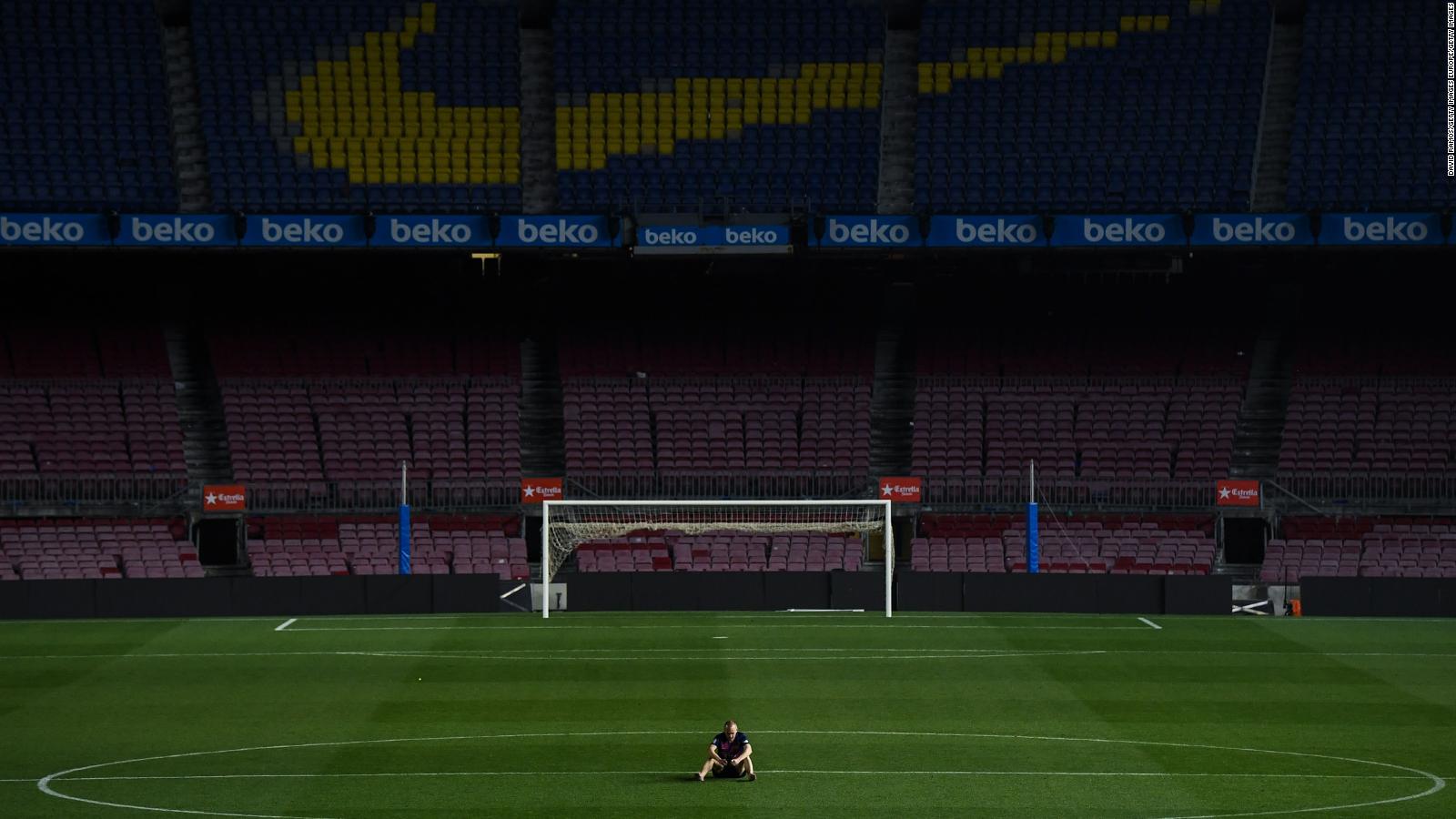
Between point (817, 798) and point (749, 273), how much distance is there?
104 feet

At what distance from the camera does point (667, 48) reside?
5200 cm

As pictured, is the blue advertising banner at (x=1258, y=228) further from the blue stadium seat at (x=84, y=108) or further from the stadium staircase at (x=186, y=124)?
the blue stadium seat at (x=84, y=108)

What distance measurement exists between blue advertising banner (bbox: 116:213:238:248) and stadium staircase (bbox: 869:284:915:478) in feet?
56.2

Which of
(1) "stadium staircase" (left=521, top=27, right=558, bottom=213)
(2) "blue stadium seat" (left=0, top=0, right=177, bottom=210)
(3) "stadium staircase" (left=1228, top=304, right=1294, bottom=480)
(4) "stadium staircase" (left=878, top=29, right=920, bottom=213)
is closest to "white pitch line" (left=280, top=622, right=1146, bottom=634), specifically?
(3) "stadium staircase" (left=1228, top=304, right=1294, bottom=480)

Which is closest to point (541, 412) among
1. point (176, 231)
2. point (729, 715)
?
point (176, 231)

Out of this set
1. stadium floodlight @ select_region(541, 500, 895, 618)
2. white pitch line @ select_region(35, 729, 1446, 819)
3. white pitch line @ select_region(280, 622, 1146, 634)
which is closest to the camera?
white pitch line @ select_region(35, 729, 1446, 819)

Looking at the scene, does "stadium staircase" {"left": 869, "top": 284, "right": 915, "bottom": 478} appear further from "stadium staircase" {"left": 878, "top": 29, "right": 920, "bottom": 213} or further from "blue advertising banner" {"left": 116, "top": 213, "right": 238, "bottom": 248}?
"blue advertising banner" {"left": 116, "top": 213, "right": 238, "bottom": 248}

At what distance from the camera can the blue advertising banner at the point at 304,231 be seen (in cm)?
4478

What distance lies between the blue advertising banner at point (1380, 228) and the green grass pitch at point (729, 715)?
1015 centimetres

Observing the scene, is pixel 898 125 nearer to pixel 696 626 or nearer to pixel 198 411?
pixel 696 626

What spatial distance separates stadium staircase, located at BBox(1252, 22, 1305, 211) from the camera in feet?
163

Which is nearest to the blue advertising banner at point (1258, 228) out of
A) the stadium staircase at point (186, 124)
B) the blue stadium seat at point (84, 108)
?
the stadium staircase at point (186, 124)

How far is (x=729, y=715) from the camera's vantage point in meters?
27.5

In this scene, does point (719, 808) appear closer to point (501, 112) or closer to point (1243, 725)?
point (1243, 725)
